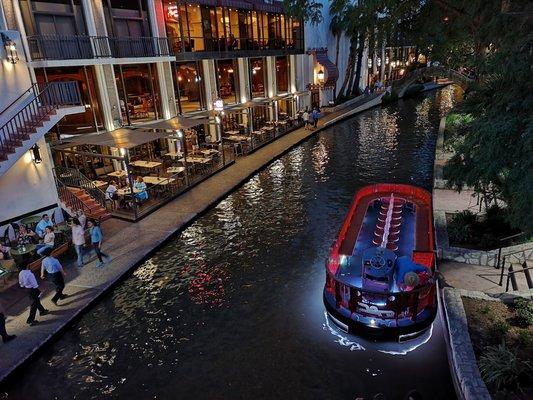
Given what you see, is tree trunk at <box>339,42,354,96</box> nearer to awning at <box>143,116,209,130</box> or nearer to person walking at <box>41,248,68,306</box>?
awning at <box>143,116,209,130</box>

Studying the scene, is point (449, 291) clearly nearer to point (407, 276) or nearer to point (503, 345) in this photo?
point (407, 276)

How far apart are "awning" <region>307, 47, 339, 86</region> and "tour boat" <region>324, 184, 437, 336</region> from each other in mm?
34096

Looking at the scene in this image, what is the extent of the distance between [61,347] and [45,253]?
4.65 metres

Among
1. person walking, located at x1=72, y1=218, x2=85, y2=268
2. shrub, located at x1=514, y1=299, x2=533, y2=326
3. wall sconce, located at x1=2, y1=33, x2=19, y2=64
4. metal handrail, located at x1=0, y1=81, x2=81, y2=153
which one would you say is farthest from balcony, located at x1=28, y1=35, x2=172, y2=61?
shrub, located at x1=514, y1=299, x2=533, y2=326

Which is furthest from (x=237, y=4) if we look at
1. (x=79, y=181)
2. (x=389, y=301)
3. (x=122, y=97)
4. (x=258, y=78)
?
(x=389, y=301)

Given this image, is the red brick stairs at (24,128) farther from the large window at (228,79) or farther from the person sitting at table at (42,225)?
the large window at (228,79)

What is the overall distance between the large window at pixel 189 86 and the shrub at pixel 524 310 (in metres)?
22.8

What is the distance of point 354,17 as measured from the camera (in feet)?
63.2

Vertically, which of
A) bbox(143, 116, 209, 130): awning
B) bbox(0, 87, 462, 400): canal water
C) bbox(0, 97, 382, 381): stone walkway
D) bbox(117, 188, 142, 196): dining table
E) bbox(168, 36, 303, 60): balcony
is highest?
bbox(168, 36, 303, 60): balcony

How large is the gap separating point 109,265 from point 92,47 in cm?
1258

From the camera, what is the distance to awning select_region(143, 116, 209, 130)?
2230cm

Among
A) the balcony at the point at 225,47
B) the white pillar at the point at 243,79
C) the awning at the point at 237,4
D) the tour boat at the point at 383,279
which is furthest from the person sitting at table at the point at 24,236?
the white pillar at the point at 243,79

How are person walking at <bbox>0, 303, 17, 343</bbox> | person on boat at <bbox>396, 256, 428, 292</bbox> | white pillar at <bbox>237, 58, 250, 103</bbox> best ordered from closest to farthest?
person on boat at <bbox>396, 256, 428, 292</bbox>
person walking at <bbox>0, 303, 17, 343</bbox>
white pillar at <bbox>237, 58, 250, 103</bbox>

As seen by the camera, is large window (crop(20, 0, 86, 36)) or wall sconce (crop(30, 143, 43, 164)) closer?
wall sconce (crop(30, 143, 43, 164))
